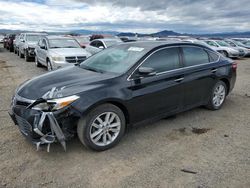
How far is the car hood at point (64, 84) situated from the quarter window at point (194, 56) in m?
1.67

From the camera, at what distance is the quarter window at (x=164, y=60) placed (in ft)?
12.5

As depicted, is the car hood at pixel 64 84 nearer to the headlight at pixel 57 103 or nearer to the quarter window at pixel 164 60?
the headlight at pixel 57 103

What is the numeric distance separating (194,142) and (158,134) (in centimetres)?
61

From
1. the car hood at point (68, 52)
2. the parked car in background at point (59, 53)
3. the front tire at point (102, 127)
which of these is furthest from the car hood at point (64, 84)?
the car hood at point (68, 52)

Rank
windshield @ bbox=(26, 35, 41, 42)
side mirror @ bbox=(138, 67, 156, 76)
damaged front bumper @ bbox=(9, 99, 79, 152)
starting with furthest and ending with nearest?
1. windshield @ bbox=(26, 35, 41, 42)
2. side mirror @ bbox=(138, 67, 156, 76)
3. damaged front bumper @ bbox=(9, 99, 79, 152)

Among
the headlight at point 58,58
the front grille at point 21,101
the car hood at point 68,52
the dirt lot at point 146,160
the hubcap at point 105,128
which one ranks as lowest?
the dirt lot at point 146,160

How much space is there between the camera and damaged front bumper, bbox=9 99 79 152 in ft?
9.52

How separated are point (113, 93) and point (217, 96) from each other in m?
2.90

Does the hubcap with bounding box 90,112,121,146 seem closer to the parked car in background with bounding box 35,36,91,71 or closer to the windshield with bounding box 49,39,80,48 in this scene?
the parked car in background with bounding box 35,36,91,71

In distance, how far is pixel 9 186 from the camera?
8.43ft

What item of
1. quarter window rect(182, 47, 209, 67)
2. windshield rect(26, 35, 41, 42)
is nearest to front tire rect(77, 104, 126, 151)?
quarter window rect(182, 47, 209, 67)

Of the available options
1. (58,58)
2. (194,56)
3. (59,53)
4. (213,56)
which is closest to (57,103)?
(194,56)

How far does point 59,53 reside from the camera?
8.74m

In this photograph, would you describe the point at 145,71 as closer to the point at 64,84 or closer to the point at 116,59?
the point at 116,59
